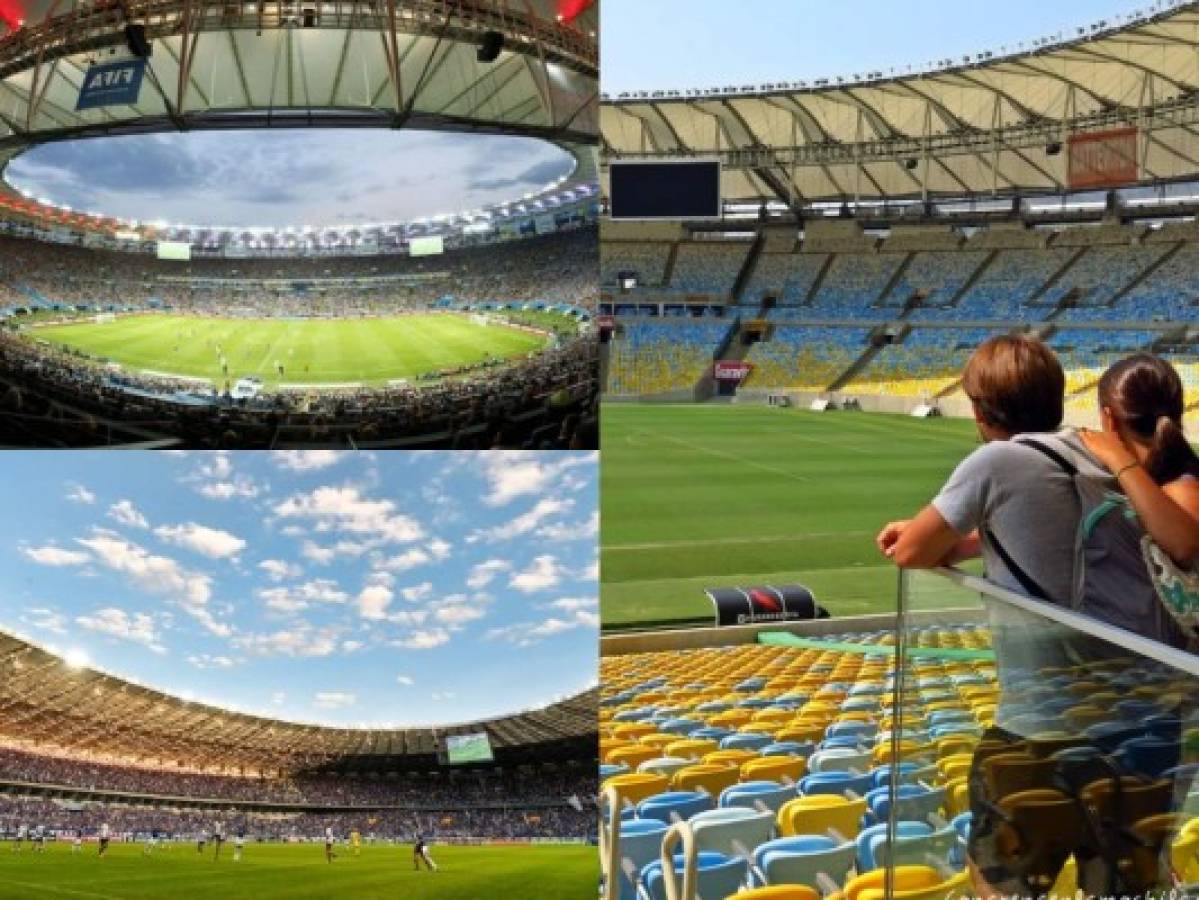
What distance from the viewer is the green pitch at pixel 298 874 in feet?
10.7

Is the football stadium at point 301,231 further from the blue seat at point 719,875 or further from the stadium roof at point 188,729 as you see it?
the blue seat at point 719,875

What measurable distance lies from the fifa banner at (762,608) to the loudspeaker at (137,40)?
12.7 feet

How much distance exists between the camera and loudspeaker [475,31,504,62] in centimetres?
254

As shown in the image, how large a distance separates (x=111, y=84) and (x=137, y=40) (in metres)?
0.13

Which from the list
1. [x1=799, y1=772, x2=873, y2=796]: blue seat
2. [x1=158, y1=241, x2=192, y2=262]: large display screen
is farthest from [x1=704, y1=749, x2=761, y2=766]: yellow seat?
[x1=158, y1=241, x2=192, y2=262]: large display screen

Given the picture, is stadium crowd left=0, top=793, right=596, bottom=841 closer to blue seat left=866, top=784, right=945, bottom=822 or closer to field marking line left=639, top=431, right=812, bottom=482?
blue seat left=866, top=784, right=945, bottom=822

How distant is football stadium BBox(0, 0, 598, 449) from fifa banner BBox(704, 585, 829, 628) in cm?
317

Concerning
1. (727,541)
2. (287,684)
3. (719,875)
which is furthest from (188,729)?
(727,541)

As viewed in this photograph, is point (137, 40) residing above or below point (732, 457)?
above

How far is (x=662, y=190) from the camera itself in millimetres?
3719

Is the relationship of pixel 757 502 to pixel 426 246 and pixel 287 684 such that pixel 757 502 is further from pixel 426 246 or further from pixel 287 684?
pixel 426 246

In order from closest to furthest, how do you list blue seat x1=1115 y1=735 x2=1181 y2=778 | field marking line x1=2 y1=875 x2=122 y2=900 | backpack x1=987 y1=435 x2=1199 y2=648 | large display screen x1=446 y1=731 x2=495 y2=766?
blue seat x1=1115 y1=735 x2=1181 y2=778 < backpack x1=987 y1=435 x2=1199 y2=648 < field marking line x1=2 y1=875 x2=122 y2=900 < large display screen x1=446 y1=731 x2=495 y2=766

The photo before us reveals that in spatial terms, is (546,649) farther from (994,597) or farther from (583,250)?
(994,597)

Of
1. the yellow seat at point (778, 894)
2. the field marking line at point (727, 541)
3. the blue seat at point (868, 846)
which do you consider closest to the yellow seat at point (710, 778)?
the blue seat at point (868, 846)
